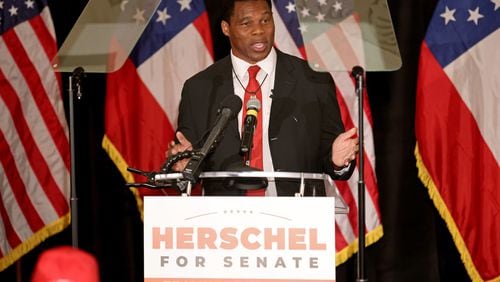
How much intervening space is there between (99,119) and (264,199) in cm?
287

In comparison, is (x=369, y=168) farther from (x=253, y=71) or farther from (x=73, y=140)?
(x=73, y=140)

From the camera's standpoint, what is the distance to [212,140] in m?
2.34

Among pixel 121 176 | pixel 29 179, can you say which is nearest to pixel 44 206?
pixel 29 179

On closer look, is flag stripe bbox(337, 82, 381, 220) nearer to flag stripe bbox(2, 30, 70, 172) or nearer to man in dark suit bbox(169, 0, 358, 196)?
man in dark suit bbox(169, 0, 358, 196)

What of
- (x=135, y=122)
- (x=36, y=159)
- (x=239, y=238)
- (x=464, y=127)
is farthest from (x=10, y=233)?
(x=239, y=238)

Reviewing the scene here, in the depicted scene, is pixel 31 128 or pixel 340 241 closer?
pixel 340 241

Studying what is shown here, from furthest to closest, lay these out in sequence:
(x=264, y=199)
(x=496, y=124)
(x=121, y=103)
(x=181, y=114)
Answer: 1. (x=121, y=103)
2. (x=496, y=124)
3. (x=181, y=114)
4. (x=264, y=199)

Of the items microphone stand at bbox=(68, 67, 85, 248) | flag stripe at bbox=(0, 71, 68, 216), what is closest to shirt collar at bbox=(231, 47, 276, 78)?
microphone stand at bbox=(68, 67, 85, 248)

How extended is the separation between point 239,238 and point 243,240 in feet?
0.04

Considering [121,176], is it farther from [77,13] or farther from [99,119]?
[77,13]

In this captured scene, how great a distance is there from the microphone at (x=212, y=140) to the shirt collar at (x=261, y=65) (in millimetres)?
962

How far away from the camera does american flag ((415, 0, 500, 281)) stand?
4.47m

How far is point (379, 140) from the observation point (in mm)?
4695

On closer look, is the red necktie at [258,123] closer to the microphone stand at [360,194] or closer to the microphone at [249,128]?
the microphone stand at [360,194]
